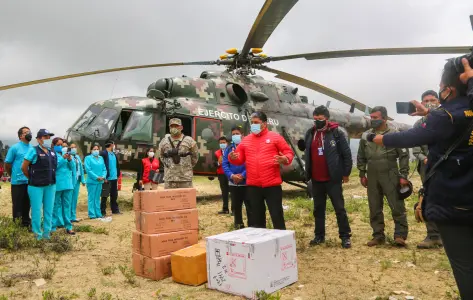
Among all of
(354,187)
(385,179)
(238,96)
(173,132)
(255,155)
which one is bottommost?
(354,187)

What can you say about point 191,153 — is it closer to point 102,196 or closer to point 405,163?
point 405,163

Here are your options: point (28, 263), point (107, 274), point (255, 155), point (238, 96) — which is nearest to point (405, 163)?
point (255, 155)

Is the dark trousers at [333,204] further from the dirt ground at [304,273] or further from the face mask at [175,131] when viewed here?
the face mask at [175,131]

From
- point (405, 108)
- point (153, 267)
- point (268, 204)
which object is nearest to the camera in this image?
point (405, 108)

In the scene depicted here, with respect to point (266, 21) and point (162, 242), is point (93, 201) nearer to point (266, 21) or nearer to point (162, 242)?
point (162, 242)

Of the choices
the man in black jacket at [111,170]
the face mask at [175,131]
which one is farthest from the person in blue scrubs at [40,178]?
the man in black jacket at [111,170]

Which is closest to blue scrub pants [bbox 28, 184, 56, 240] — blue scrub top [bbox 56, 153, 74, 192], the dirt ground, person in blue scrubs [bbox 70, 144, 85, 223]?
the dirt ground

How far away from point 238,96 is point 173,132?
5.20 m

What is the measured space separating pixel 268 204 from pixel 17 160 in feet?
14.6

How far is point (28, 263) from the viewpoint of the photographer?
4.41 m

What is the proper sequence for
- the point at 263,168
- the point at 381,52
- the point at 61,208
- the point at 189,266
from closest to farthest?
the point at 189,266 → the point at 263,168 → the point at 61,208 → the point at 381,52

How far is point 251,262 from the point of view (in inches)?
127

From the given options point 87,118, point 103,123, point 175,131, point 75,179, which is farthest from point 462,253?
point 87,118

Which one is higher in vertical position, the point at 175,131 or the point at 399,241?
the point at 175,131
